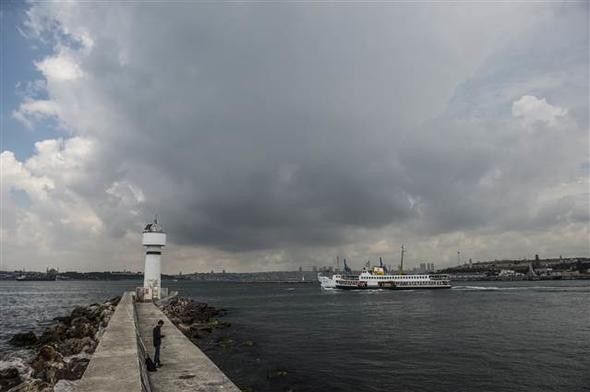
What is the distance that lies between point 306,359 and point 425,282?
4332 inches

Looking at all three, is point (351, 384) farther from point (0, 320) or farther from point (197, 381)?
point (0, 320)

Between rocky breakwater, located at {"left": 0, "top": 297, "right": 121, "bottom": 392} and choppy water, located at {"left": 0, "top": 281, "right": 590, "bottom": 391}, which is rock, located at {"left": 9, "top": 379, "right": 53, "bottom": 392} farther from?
choppy water, located at {"left": 0, "top": 281, "right": 590, "bottom": 391}

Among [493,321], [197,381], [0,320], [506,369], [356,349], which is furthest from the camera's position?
[0,320]

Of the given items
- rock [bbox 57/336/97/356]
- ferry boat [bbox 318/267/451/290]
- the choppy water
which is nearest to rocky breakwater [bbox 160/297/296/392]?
the choppy water

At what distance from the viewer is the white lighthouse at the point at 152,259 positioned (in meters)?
46.3

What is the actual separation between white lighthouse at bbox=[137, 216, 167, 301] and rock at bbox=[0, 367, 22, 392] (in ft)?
83.5

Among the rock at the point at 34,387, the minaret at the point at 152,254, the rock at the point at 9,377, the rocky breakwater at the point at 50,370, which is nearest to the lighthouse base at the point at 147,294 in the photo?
the minaret at the point at 152,254

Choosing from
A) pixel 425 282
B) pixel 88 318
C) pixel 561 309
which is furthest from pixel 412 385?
pixel 425 282

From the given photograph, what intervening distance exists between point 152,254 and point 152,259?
0.53 m

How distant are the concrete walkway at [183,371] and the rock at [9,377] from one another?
18.3ft

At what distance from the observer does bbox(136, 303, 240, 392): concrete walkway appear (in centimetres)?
1468

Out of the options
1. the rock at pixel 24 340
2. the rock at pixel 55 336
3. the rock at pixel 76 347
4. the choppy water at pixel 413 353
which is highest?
the rock at pixel 76 347

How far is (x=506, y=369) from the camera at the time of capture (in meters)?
25.8

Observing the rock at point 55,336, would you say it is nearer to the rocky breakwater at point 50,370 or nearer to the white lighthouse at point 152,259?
the rocky breakwater at point 50,370
